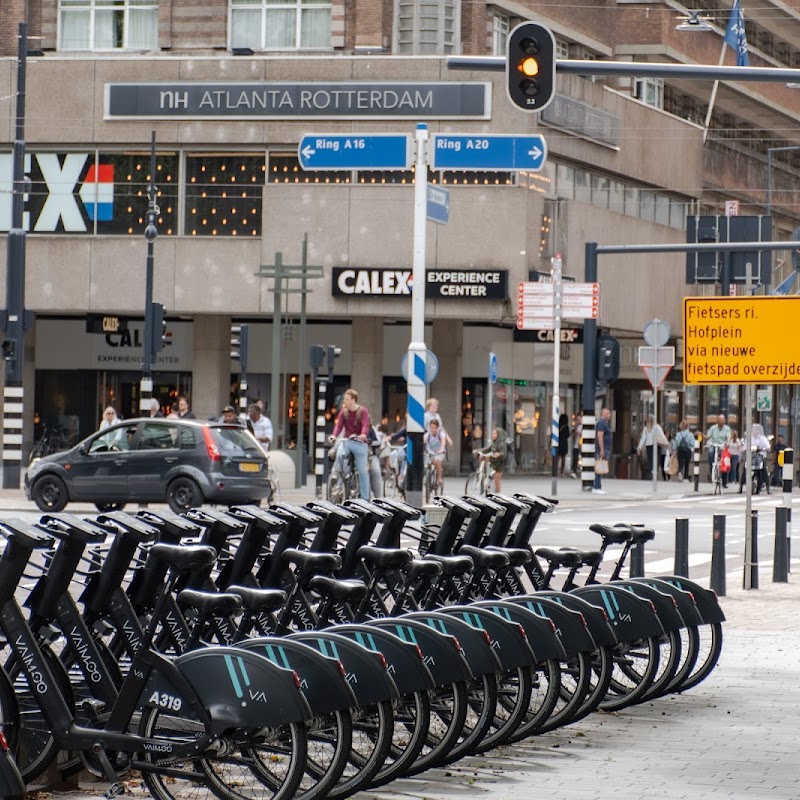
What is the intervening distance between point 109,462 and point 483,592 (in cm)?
1754

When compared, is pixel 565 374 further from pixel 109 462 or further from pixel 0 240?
pixel 109 462

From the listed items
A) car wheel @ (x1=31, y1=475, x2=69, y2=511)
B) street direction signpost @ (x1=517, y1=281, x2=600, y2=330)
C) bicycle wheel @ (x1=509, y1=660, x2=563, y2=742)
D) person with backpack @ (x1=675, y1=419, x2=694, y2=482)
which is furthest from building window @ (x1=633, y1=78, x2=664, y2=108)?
bicycle wheel @ (x1=509, y1=660, x2=563, y2=742)

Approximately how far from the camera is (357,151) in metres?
19.6

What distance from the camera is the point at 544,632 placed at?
783 centimetres

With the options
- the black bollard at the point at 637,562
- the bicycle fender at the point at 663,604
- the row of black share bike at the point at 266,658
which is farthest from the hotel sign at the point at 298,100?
the row of black share bike at the point at 266,658

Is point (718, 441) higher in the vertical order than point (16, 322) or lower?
lower

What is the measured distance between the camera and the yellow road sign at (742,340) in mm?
16203

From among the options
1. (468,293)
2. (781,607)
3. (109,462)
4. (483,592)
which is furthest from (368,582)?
(468,293)

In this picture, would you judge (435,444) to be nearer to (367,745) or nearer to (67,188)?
(67,188)

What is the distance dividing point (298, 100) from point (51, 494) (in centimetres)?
1963

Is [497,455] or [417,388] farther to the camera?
[497,455]

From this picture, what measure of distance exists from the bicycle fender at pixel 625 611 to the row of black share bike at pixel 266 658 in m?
0.03

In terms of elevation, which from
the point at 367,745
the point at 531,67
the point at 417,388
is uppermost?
the point at 531,67

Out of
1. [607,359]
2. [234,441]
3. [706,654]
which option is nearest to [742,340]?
[706,654]
